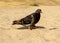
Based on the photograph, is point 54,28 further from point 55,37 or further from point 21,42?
point 21,42

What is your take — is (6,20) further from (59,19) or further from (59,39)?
(59,39)

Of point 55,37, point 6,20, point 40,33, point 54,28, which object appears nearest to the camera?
point 55,37

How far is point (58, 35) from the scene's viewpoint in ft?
31.3

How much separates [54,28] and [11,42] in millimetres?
2569

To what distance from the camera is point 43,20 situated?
12.8m

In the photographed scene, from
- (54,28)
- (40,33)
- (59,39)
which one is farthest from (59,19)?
(59,39)

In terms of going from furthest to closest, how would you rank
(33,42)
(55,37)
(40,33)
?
1. (40,33)
2. (55,37)
3. (33,42)

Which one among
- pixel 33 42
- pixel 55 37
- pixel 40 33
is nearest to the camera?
pixel 33 42

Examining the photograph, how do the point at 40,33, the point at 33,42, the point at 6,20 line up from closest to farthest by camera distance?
the point at 33,42
the point at 40,33
the point at 6,20

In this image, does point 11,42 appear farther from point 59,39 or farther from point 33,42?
point 59,39

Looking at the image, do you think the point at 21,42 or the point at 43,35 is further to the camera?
the point at 43,35

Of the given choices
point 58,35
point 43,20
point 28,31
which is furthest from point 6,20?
point 58,35

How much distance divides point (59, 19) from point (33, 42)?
444 centimetres

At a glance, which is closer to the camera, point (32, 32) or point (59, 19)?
point (32, 32)
